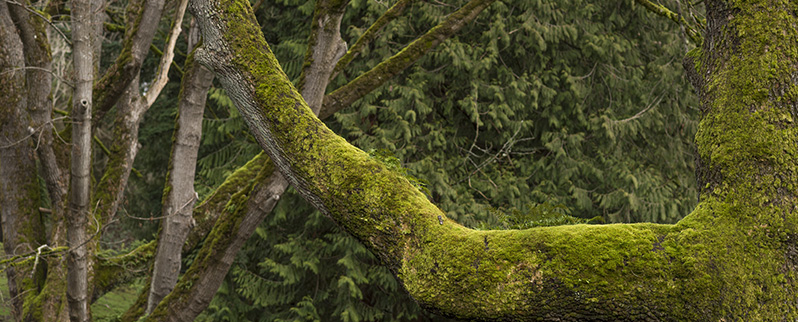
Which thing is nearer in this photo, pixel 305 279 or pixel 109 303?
pixel 305 279

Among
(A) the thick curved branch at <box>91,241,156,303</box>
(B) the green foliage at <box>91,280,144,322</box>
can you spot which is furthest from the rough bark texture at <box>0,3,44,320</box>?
(B) the green foliage at <box>91,280,144,322</box>

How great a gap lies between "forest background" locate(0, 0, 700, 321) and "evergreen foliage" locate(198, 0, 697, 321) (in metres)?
0.02

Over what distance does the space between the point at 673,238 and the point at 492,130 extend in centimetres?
786

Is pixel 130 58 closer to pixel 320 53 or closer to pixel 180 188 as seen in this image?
pixel 180 188

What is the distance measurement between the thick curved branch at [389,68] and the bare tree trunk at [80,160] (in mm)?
1654

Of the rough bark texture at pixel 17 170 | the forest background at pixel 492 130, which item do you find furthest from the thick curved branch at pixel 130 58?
the forest background at pixel 492 130

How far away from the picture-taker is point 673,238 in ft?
6.30

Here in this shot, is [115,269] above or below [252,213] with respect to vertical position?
below

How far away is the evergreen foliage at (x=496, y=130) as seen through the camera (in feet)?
29.7

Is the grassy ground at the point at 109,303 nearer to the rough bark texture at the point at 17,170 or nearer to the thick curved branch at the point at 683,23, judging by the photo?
the rough bark texture at the point at 17,170

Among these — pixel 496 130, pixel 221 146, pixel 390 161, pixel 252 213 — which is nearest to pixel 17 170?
pixel 252 213

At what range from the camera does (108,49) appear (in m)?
11.9

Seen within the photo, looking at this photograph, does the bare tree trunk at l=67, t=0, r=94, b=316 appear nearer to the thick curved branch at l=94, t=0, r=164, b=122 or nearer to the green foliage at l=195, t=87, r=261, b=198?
the thick curved branch at l=94, t=0, r=164, b=122

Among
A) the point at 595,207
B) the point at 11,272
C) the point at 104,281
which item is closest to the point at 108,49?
the point at 11,272
